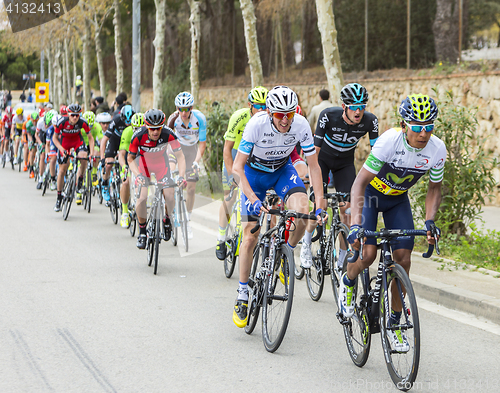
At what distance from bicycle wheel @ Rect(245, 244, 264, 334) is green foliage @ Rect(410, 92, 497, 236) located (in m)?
3.80

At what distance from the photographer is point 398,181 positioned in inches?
193

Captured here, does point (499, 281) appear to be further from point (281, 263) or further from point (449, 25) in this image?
point (449, 25)

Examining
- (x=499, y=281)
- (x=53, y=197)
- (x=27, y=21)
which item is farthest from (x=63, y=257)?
(x=27, y=21)

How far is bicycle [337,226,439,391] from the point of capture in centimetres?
431

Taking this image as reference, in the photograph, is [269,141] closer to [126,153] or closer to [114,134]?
[126,153]

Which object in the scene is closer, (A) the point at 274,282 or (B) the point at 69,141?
(A) the point at 274,282

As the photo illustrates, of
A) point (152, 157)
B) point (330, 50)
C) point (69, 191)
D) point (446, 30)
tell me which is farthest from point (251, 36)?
point (152, 157)

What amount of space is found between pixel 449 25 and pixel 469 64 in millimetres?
1406

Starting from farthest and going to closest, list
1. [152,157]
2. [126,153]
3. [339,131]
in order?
[126,153], [152,157], [339,131]

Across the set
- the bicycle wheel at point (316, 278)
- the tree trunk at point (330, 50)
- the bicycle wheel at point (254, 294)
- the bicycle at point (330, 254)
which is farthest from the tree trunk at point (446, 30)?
the bicycle wheel at point (254, 294)

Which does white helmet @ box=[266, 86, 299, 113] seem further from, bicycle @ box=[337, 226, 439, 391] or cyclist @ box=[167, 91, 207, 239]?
cyclist @ box=[167, 91, 207, 239]

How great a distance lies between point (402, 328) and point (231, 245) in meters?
3.76

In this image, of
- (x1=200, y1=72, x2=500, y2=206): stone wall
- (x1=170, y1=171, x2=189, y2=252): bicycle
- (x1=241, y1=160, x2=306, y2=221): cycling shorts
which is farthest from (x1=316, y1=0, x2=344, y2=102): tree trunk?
(x1=241, y1=160, x2=306, y2=221): cycling shorts

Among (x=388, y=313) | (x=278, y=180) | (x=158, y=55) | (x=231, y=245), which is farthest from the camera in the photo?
(x=158, y=55)
